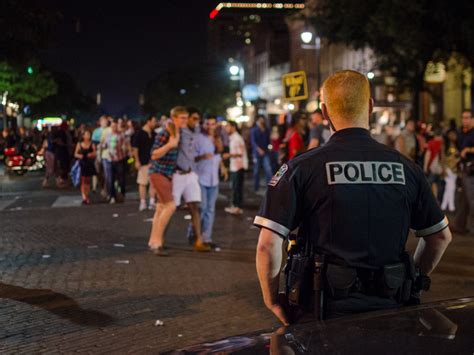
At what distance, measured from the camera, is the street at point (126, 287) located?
642 centimetres

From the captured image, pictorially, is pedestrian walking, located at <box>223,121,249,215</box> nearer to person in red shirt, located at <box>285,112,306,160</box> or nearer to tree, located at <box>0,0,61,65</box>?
person in red shirt, located at <box>285,112,306,160</box>

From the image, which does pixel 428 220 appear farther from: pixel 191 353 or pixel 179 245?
pixel 179 245

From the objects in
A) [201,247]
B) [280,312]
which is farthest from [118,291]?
[280,312]

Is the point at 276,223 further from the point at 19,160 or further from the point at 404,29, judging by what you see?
the point at 19,160

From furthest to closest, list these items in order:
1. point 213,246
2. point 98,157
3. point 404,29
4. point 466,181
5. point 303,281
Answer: point 404,29, point 98,157, point 466,181, point 213,246, point 303,281

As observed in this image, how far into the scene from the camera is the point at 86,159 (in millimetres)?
16828

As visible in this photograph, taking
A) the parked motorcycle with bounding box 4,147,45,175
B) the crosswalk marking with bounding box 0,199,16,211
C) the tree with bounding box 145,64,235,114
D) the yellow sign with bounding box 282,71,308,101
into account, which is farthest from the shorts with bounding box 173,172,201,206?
the tree with bounding box 145,64,235,114

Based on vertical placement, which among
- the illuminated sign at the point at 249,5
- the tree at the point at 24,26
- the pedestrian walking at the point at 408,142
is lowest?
the pedestrian walking at the point at 408,142

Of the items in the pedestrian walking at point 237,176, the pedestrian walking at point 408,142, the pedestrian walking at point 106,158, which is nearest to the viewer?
the pedestrian walking at point 408,142

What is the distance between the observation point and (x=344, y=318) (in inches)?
115

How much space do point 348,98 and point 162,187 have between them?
22.4 ft

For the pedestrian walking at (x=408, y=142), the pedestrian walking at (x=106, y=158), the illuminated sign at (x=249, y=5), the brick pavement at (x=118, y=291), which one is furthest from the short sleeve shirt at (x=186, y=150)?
the illuminated sign at (x=249, y=5)

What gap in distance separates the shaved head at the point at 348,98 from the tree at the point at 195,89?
99935 mm

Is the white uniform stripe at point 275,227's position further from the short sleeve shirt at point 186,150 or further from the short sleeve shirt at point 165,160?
the short sleeve shirt at point 186,150
